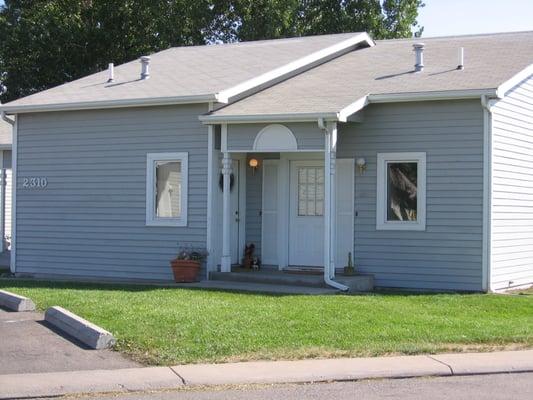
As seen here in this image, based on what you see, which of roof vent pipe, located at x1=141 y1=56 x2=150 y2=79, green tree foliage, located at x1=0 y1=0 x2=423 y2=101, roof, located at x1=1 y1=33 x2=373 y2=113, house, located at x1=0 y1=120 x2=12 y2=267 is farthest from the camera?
green tree foliage, located at x1=0 y1=0 x2=423 y2=101

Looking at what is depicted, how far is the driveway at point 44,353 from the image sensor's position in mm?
9191

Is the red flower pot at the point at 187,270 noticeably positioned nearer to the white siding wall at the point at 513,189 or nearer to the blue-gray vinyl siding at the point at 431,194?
the blue-gray vinyl siding at the point at 431,194

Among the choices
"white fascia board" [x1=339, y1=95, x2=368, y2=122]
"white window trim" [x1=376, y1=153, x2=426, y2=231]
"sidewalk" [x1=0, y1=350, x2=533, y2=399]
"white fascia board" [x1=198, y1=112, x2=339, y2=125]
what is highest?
"white fascia board" [x1=339, y1=95, x2=368, y2=122]

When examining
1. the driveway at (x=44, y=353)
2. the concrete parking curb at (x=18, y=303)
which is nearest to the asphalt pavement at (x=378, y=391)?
the driveway at (x=44, y=353)

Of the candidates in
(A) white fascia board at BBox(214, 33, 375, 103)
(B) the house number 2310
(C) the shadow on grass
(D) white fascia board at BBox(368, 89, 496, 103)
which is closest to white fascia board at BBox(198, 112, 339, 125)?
(A) white fascia board at BBox(214, 33, 375, 103)

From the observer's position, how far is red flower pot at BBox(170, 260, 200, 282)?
1622 centimetres

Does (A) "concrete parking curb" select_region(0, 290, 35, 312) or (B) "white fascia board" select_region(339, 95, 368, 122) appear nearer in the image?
(A) "concrete parking curb" select_region(0, 290, 35, 312)

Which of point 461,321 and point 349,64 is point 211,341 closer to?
point 461,321

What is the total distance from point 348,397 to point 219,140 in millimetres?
9191

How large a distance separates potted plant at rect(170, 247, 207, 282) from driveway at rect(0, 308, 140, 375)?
16.2 ft

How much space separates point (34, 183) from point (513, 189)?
9.89 meters

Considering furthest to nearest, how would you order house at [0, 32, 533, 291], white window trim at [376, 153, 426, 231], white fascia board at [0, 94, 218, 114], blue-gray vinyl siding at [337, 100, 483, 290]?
white fascia board at [0, 94, 218, 114]
white window trim at [376, 153, 426, 231]
house at [0, 32, 533, 291]
blue-gray vinyl siding at [337, 100, 483, 290]

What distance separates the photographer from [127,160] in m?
17.7

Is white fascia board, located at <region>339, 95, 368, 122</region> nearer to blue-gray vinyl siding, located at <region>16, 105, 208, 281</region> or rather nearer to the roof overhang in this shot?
the roof overhang
